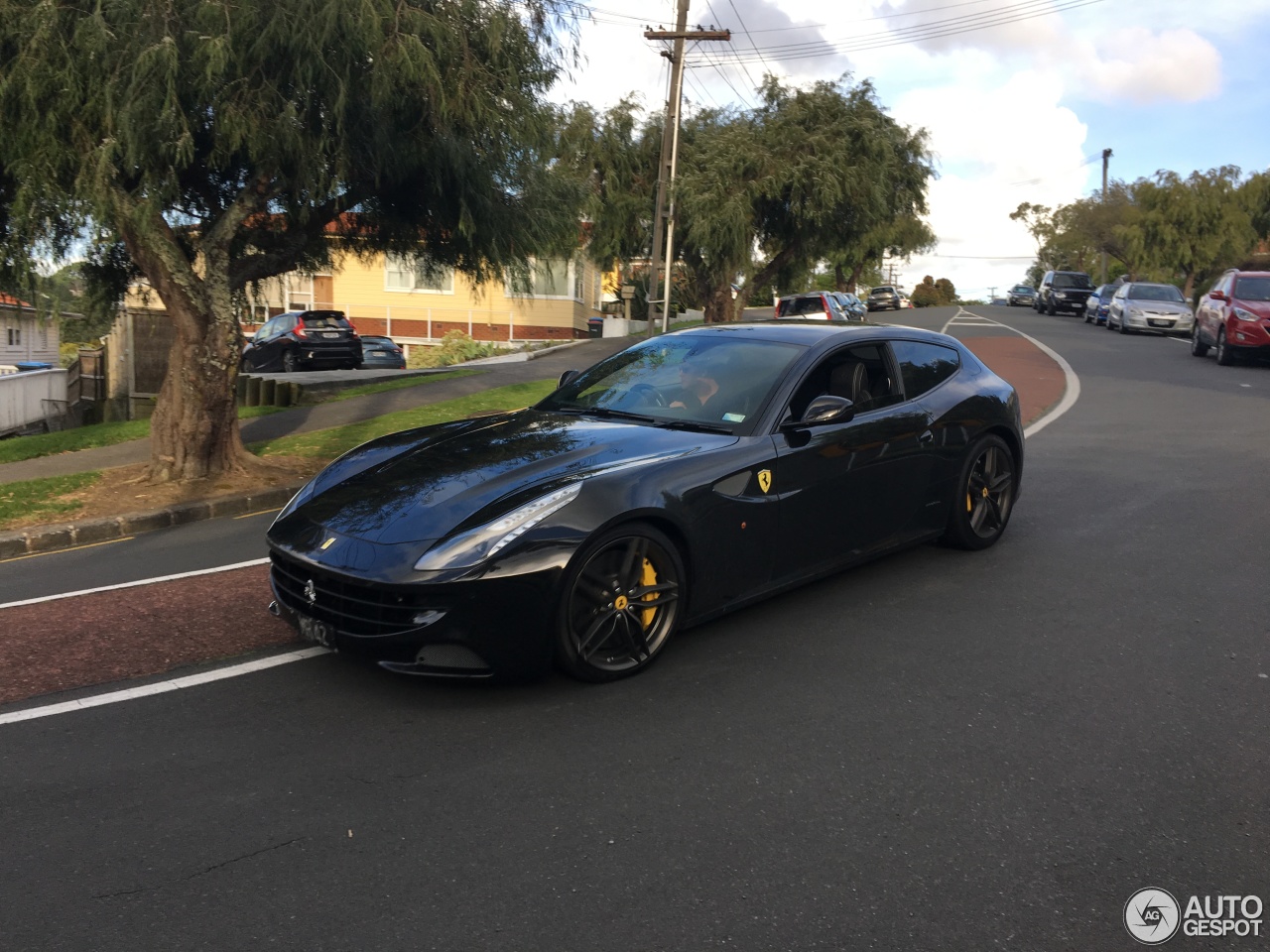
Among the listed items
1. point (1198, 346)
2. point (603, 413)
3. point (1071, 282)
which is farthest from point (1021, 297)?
point (603, 413)

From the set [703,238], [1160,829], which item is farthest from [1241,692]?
[703,238]

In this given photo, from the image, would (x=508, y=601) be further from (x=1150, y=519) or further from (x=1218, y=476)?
(x=1218, y=476)

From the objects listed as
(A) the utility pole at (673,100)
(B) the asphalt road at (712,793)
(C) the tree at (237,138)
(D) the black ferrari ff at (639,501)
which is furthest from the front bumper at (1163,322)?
(B) the asphalt road at (712,793)

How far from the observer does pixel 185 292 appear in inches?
401

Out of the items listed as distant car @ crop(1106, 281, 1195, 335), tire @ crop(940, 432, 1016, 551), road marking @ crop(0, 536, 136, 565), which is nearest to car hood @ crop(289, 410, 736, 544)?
tire @ crop(940, 432, 1016, 551)

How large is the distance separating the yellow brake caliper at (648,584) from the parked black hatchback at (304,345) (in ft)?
72.9

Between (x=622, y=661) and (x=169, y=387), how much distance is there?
7.36m

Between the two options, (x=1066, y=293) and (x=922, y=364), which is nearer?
(x=922, y=364)

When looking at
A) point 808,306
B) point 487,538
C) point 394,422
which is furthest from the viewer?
point 808,306

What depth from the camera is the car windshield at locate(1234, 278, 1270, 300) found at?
69.2 ft

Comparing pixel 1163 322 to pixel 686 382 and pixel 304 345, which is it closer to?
pixel 304 345

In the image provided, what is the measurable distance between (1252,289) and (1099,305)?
59.7ft

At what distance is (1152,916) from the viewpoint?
318 centimetres

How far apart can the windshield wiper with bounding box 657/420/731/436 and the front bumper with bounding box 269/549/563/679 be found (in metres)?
1.37
